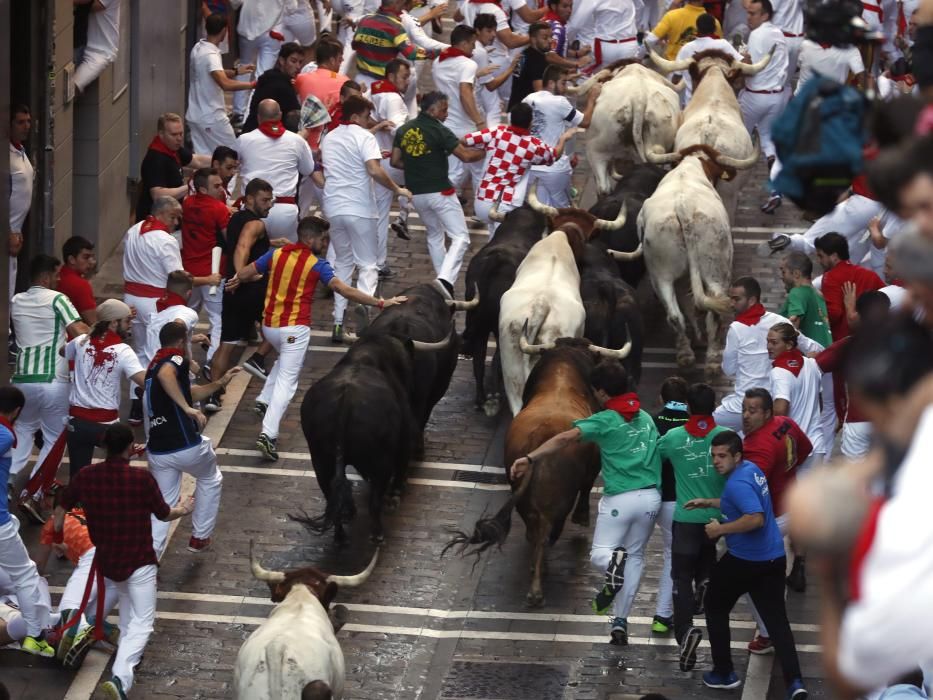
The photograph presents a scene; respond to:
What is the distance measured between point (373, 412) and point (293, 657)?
12.0 ft

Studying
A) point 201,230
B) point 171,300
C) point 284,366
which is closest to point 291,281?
point 284,366

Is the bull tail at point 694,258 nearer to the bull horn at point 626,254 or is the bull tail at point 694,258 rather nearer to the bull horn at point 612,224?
the bull horn at point 626,254

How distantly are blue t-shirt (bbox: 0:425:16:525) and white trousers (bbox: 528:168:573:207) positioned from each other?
7.85 m

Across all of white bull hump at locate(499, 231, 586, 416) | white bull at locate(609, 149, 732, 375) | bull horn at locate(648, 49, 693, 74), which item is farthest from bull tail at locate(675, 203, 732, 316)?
bull horn at locate(648, 49, 693, 74)

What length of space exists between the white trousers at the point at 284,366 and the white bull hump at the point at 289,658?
485 cm

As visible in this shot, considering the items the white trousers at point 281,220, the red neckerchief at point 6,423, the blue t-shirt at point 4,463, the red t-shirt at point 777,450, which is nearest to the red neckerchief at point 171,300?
the white trousers at point 281,220

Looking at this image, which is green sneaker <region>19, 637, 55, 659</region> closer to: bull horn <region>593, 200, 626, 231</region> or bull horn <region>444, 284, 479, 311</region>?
bull horn <region>444, 284, 479, 311</region>

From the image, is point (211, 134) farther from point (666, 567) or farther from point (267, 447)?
point (666, 567)

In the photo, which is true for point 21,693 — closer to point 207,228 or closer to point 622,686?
point 622,686

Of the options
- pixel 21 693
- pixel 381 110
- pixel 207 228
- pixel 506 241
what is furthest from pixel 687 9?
pixel 21 693

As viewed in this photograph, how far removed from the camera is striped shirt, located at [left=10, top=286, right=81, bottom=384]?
13453 millimetres

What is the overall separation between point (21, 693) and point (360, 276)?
21.0ft

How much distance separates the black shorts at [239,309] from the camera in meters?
15.5

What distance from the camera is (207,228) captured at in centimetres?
1576
